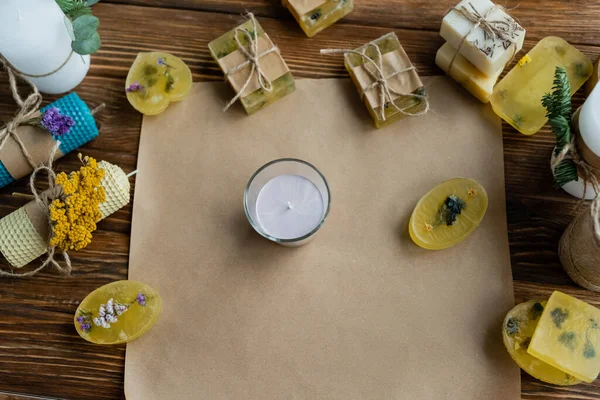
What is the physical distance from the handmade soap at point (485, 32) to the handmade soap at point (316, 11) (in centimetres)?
19

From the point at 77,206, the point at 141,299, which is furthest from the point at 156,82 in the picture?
the point at 141,299

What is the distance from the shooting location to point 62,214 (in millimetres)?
952

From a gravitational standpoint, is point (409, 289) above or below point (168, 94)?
below

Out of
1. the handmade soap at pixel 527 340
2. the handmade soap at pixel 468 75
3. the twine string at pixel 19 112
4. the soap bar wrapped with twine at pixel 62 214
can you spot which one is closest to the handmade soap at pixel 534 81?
the handmade soap at pixel 468 75

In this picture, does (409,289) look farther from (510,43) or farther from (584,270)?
(510,43)

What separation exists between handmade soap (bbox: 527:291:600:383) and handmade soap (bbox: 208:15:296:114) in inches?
22.8

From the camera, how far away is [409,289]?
1.02 meters

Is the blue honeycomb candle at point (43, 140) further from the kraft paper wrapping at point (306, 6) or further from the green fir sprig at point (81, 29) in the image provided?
the kraft paper wrapping at point (306, 6)

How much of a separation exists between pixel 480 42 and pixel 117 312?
0.74 meters

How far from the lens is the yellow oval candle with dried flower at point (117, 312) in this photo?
3.23ft

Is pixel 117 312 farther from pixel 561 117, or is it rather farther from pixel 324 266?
pixel 561 117

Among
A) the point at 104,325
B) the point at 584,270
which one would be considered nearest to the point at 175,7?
the point at 104,325

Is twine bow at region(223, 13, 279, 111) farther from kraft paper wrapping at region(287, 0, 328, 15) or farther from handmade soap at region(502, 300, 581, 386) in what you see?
handmade soap at region(502, 300, 581, 386)

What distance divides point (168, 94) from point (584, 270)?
76 cm
